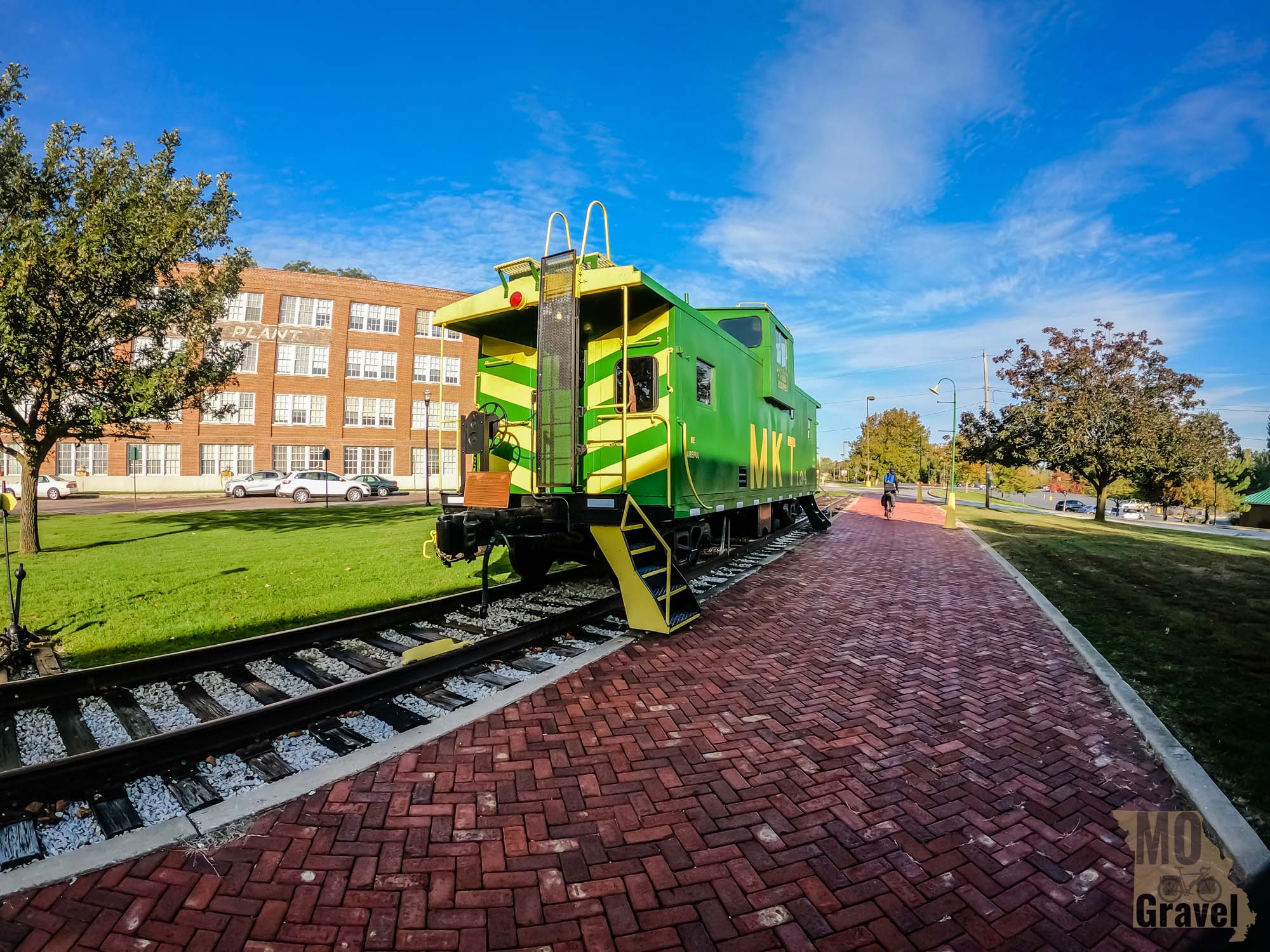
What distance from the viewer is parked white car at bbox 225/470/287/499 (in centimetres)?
3375

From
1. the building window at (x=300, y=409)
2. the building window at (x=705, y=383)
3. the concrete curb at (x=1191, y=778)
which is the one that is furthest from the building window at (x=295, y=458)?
the concrete curb at (x=1191, y=778)

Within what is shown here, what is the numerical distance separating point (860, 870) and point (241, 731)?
371cm

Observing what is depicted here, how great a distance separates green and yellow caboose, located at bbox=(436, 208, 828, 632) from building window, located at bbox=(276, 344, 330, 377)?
41.8 m

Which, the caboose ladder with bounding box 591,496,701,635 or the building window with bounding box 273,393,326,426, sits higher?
the building window with bounding box 273,393,326,426

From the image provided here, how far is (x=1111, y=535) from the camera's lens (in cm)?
1859

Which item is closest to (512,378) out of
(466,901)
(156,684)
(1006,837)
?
(156,684)

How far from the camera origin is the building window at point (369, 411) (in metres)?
43.5

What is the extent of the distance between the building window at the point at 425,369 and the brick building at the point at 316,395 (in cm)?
7

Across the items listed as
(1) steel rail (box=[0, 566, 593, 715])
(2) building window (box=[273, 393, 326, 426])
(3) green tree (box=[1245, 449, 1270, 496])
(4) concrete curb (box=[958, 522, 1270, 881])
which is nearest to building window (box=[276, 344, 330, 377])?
(2) building window (box=[273, 393, 326, 426])

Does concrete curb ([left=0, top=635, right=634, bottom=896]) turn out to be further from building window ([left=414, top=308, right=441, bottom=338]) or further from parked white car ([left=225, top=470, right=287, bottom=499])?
building window ([left=414, top=308, right=441, bottom=338])

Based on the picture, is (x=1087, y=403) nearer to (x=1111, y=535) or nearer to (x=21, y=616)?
(x=1111, y=535)

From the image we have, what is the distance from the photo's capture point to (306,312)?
43000 mm

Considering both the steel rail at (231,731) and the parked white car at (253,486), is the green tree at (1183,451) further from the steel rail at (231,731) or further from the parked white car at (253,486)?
the parked white car at (253,486)

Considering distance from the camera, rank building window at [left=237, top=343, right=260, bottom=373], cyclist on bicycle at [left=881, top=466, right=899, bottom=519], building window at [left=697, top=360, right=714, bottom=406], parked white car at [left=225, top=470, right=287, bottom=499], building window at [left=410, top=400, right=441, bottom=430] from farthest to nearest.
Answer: building window at [left=410, top=400, right=441, bottom=430] < building window at [left=237, top=343, right=260, bottom=373] < parked white car at [left=225, top=470, right=287, bottom=499] < cyclist on bicycle at [left=881, top=466, right=899, bottom=519] < building window at [left=697, top=360, right=714, bottom=406]
